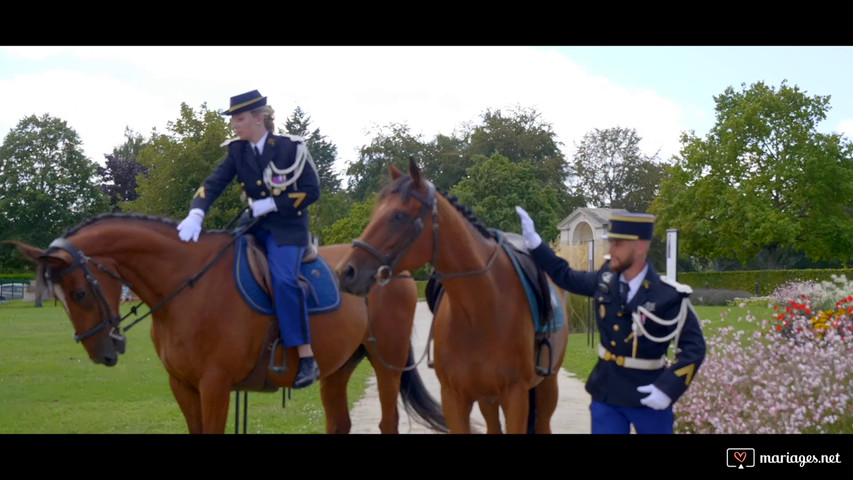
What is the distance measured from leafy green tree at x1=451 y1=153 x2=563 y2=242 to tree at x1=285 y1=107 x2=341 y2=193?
25795mm

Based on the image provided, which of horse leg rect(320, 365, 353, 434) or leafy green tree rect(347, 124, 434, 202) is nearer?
horse leg rect(320, 365, 353, 434)

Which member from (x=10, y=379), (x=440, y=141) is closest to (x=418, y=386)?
(x=10, y=379)

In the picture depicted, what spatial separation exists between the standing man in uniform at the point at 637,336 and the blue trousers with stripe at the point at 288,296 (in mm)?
2252

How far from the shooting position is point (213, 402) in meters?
5.97

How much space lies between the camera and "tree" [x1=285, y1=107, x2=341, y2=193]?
7350cm

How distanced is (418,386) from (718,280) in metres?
47.0

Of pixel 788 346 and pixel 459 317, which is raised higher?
pixel 459 317

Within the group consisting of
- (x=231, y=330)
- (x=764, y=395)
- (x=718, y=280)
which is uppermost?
(x=231, y=330)

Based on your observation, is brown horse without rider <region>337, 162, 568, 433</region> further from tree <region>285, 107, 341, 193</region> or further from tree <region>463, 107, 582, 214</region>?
tree <region>285, 107, 341, 193</region>

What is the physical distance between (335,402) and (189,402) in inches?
75.9

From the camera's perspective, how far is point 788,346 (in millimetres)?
9539

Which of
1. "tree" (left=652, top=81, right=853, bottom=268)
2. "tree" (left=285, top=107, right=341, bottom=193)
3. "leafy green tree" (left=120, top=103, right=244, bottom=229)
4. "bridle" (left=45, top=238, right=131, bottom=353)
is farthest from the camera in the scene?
"tree" (left=285, top=107, right=341, bottom=193)
